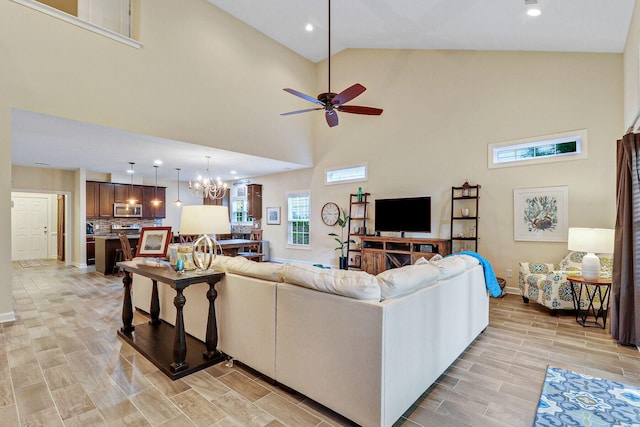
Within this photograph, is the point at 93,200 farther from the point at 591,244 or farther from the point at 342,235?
the point at 591,244

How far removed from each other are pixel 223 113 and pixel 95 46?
2.10m

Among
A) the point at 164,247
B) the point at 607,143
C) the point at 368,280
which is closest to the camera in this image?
the point at 368,280

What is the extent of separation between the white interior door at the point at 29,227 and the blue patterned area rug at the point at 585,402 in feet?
44.1

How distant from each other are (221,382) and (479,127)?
558 centimetres

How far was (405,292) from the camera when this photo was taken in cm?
201

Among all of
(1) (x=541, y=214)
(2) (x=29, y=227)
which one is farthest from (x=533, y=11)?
(2) (x=29, y=227)

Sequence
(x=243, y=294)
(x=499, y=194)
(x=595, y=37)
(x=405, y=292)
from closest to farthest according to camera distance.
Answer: (x=405, y=292)
(x=243, y=294)
(x=595, y=37)
(x=499, y=194)

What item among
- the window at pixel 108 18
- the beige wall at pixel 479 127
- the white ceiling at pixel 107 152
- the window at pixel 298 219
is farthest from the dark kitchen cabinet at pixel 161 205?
the window at pixel 108 18

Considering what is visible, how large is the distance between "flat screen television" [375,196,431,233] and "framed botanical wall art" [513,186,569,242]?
146cm

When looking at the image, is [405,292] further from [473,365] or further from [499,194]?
[499,194]

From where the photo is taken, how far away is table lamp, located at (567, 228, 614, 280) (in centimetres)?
340

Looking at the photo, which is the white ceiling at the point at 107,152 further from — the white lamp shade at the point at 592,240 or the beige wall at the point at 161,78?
the white lamp shade at the point at 592,240

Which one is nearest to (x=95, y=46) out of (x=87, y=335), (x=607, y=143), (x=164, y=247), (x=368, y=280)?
(x=164, y=247)

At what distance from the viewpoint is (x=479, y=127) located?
17.9 feet
